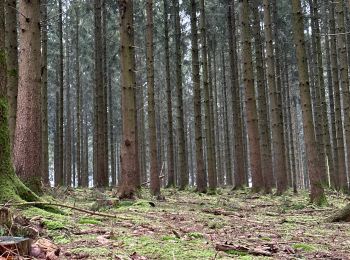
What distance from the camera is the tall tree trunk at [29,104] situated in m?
7.66

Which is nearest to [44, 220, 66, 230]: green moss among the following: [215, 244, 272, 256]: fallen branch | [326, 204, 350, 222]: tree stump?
[215, 244, 272, 256]: fallen branch

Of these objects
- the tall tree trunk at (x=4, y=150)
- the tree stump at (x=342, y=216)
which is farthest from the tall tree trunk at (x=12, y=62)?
the tree stump at (x=342, y=216)

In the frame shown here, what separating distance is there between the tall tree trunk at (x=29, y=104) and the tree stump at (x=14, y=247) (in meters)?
4.46

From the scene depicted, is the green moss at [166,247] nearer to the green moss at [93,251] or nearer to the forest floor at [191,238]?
the forest floor at [191,238]

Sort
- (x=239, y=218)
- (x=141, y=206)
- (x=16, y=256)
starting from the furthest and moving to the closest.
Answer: (x=141, y=206)
(x=239, y=218)
(x=16, y=256)

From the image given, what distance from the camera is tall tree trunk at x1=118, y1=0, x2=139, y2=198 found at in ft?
33.1

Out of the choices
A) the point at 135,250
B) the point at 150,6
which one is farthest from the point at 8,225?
the point at 150,6

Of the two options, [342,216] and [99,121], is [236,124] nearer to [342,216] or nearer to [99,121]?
[99,121]

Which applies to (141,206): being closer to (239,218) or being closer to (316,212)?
(239,218)

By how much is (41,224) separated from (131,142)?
5342 mm

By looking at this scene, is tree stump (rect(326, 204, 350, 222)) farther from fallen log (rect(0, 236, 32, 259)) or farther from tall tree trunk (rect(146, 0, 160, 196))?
fallen log (rect(0, 236, 32, 259))

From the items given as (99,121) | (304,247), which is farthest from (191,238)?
(99,121)

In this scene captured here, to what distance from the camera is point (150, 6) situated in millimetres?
12445

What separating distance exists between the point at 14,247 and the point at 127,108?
7396 mm
